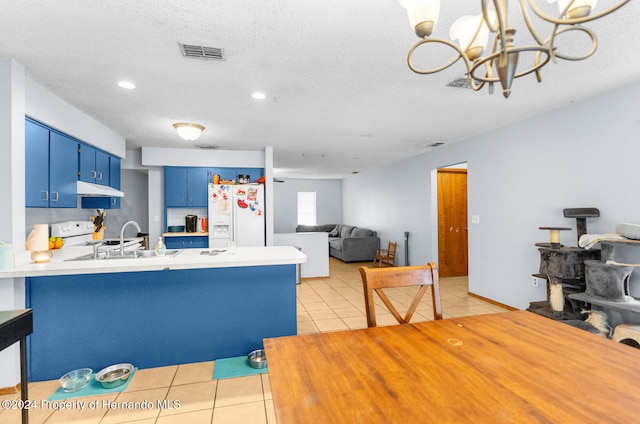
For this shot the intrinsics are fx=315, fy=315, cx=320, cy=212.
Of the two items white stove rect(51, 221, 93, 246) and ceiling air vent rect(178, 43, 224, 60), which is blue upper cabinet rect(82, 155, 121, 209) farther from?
ceiling air vent rect(178, 43, 224, 60)

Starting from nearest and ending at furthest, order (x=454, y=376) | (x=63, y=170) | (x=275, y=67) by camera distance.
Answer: (x=454, y=376) < (x=275, y=67) < (x=63, y=170)

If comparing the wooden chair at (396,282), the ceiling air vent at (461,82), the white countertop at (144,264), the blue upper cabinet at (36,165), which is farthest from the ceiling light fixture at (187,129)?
the wooden chair at (396,282)

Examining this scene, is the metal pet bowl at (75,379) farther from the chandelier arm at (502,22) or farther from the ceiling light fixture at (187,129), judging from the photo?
the chandelier arm at (502,22)

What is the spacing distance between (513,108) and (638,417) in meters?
3.39

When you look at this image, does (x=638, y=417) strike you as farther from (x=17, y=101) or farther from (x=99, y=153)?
(x=99, y=153)

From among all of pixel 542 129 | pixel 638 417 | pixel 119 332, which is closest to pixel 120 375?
pixel 119 332

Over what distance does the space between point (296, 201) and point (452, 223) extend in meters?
5.62

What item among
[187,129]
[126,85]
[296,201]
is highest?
[126,85]

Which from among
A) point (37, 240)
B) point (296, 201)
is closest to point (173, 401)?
point (37, 240)

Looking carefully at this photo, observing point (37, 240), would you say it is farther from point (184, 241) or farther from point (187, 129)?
point (184, 241)

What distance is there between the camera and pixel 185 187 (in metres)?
5.63

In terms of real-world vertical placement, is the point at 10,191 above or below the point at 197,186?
below

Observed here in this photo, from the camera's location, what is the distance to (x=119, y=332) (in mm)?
2514

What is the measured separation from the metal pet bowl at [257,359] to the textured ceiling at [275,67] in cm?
232
